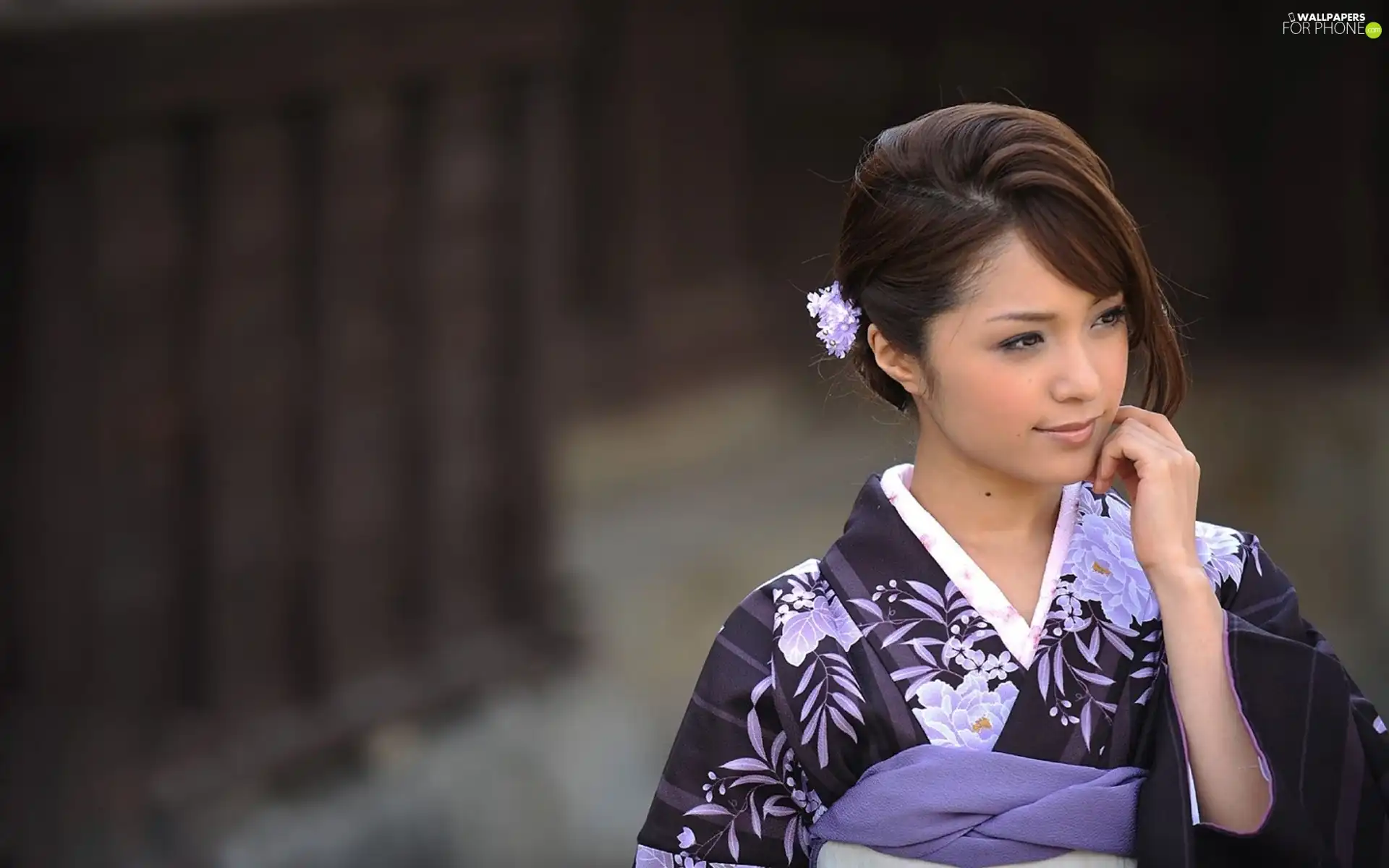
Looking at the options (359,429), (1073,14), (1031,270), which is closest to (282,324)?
(359,429)

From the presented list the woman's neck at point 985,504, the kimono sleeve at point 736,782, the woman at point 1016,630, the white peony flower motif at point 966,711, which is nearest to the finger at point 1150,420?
the woman at point 1016,630

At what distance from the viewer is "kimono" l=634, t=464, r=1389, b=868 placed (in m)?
1.47

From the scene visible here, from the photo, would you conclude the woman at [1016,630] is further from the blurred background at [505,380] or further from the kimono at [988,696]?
the blurred background at [505,380]

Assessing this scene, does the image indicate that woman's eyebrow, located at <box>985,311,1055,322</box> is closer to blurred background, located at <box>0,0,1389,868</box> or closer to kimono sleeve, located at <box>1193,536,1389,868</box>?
kimono sleeve, located at <box>1193,536,1389,868</box>

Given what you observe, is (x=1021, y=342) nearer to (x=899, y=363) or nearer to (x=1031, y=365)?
(x=1031, y=365)

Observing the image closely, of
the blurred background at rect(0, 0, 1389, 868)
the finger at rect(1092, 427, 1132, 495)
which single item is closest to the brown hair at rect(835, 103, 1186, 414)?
the finger at rect(1092, 427, 1132, 495)

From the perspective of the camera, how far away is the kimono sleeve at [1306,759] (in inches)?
56.3

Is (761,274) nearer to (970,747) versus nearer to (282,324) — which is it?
(282,324)

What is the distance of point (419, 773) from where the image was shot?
3.59 m

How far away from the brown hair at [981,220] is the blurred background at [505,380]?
1948mm

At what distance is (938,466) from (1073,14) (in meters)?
2.27

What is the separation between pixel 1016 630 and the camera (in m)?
1.58

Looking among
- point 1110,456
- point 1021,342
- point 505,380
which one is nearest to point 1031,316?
point 1021,342

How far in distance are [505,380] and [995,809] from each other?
2357mm
